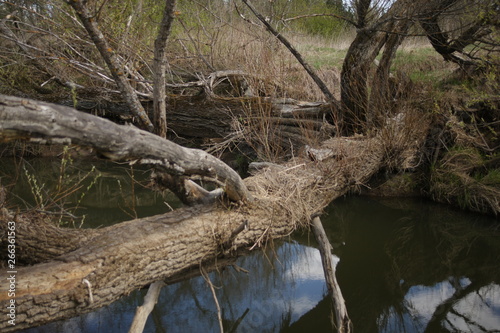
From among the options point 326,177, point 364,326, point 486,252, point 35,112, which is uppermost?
point 35,112

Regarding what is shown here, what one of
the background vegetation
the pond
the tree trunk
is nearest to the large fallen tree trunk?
the pond

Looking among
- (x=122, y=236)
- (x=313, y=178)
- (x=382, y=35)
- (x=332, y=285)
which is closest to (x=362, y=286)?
(x=332, y=285)

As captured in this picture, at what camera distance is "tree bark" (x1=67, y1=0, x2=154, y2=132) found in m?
2.89

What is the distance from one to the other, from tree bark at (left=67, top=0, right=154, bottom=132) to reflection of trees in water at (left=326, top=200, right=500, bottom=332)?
2.70 meters

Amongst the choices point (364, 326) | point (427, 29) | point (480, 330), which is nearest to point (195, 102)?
point (427, 29)

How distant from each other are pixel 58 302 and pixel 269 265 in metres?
2.79

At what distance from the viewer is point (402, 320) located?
4.03 metres

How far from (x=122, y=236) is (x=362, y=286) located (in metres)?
2.78

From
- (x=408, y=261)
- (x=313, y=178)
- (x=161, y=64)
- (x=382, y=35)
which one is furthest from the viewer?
(x=382, y=35)

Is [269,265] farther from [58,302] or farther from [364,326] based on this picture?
[58,302]

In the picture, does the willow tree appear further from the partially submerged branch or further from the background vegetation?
the partially submerged branch

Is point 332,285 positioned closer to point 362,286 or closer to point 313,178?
point 362,286

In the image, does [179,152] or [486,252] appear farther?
[486,252]

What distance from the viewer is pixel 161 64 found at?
3371 millimetres
